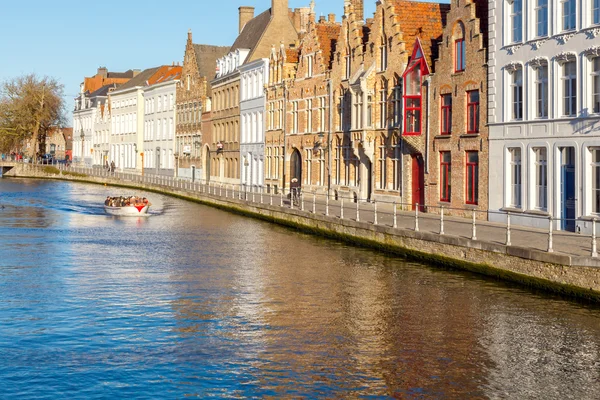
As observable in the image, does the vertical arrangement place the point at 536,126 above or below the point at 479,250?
above

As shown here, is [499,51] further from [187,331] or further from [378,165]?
[187,331]

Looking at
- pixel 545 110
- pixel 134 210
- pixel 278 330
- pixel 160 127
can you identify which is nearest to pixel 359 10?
pixel 134 210

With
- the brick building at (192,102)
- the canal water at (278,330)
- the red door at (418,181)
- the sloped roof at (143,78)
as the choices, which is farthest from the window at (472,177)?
the sloped roof at (143,78)

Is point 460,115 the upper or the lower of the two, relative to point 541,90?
lower

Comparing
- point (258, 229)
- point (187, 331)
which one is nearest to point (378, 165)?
point (258, 229)

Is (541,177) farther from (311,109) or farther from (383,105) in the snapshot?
(311,109)

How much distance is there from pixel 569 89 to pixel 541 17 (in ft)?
10.7

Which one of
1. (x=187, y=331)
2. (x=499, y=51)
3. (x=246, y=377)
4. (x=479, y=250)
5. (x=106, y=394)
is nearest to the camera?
(x=106, y=394)

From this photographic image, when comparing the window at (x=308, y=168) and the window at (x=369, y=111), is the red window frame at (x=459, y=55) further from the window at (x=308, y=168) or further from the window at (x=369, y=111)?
the window at (x=308, y=168)

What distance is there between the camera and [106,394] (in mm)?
15102

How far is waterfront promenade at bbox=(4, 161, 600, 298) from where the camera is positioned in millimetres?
22953

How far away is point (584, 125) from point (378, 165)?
19116 mm

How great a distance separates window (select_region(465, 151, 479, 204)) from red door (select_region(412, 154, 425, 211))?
5067 millimetres

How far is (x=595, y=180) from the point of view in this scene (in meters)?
29.5
